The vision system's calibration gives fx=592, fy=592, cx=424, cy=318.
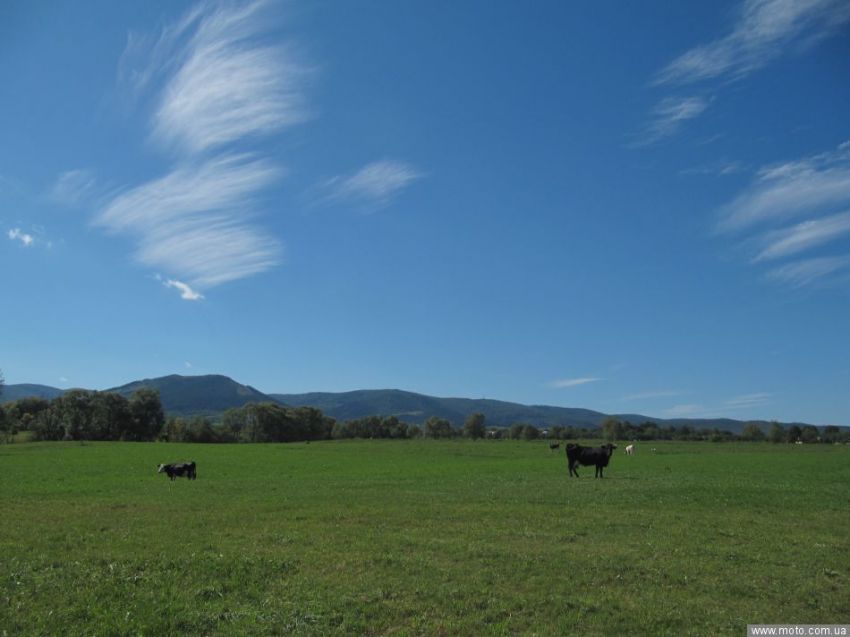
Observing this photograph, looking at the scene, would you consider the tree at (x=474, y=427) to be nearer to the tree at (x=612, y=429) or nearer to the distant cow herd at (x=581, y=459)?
the tree at (x=612, y=429)

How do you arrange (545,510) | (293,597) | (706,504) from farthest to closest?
(706,504) < (545,510) < (293,597)

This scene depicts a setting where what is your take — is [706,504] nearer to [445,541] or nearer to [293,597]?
[445,541]

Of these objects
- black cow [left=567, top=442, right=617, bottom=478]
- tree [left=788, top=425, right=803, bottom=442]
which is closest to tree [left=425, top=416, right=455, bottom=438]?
tree [left=788, top=425, right=803, bottom=442]

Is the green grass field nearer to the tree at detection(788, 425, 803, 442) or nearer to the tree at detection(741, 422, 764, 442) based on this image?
the tree at detection(741, 422, 764, 442)

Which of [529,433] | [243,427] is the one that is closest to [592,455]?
[243,427]

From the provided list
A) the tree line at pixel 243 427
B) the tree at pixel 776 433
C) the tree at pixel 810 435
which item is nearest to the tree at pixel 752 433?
the tree line at pixel 243 427

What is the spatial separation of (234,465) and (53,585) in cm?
4244

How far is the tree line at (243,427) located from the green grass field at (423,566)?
9337 centimetres

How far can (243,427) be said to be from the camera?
6009 inches

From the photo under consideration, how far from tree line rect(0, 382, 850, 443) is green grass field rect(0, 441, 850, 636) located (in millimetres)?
93373

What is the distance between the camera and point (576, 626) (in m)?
10.2

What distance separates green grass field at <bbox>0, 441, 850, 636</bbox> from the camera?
10430 millimetres

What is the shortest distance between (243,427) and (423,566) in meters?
149

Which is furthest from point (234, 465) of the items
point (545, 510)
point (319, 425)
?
point (319, 425)
